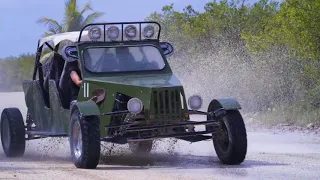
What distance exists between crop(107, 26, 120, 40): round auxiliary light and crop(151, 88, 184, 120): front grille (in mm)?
1951

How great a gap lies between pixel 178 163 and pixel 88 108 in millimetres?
1949

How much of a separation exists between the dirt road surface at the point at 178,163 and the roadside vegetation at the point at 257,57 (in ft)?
12.4

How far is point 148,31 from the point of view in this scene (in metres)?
14.8

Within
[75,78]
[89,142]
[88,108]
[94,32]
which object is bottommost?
[89,142]

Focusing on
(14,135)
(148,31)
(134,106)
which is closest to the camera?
(134,106)

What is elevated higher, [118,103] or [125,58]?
[125,58]

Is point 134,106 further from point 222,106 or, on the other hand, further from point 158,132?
point 222,106

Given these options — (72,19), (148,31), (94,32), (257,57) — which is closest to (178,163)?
(148,31)

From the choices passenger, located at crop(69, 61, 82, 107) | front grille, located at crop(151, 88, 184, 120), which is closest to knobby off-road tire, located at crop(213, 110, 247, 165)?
front grille, located at crop(151, 88, 184, 120)

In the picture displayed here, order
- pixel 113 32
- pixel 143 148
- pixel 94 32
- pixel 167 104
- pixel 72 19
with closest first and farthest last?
pixel 167 104 < pixel 94 32 < pixel 113 32 < pixel 143 148 < pixel 72 19

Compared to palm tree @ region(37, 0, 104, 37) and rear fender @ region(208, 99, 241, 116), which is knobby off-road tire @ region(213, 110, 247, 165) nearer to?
rear fender @ region(208, 99, 241, 116)

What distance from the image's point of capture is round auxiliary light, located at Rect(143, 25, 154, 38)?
581 inches

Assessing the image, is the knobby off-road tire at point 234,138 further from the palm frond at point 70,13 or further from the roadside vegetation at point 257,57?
the palm frond at point 70,13

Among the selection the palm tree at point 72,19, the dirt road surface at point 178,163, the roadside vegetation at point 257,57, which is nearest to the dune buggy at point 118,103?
the dirt road surface at point 178,163
